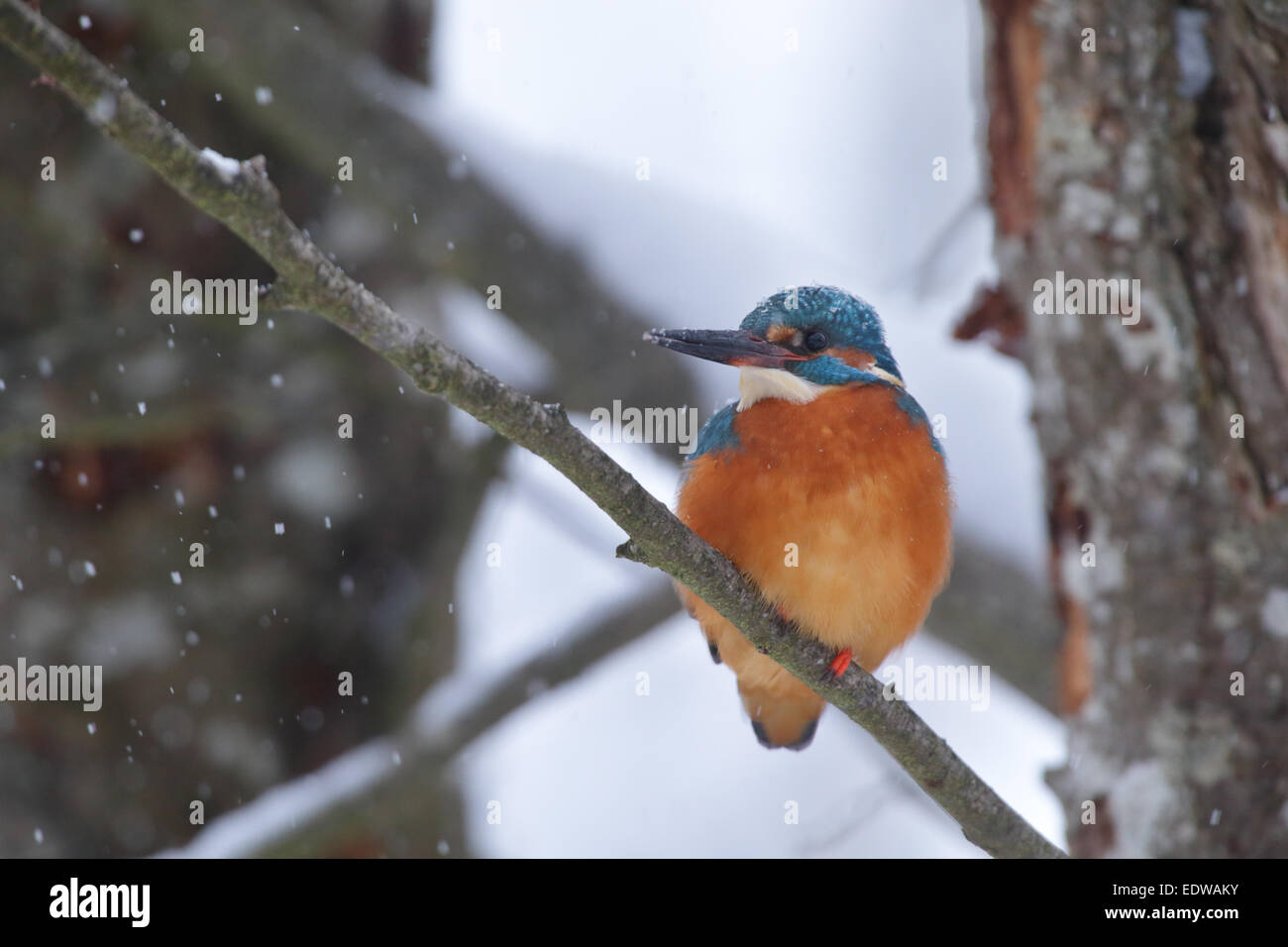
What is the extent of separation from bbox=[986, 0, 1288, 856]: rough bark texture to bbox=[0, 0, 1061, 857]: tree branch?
81 cm

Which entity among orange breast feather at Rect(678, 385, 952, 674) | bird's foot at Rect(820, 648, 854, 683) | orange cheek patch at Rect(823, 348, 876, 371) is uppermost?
orange cheek patch at Rect(823, 348, 876, 371)

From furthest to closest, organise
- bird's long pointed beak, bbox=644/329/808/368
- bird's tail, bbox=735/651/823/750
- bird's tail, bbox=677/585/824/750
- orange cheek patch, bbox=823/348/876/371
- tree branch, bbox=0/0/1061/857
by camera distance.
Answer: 1. bird's tail, bbox=735/651/823/750
2. bird's tail, bbox=677/585/824/750
3. orange cheek patch, bbox=823/348/876/371
4. bird's long pointed beak, bbox=644/329/808/368
5. tree branch, bbox=0/0/1061/857

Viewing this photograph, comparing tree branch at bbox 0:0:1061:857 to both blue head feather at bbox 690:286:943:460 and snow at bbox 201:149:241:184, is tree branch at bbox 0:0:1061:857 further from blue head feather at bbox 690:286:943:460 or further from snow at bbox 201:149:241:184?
blue head feather at bbox 690:286:943:460

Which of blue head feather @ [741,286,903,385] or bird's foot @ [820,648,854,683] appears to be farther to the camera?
blue head feather @ [741,286,903,385]

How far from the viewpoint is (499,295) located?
13.8 feet

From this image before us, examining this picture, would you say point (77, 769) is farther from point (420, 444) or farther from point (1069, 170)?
point (1069, 170)

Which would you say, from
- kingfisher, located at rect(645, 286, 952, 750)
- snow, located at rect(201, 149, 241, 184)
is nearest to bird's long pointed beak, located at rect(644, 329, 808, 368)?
kingfisher, located at rect(645, 286, 952, 750)

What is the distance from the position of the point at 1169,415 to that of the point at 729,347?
1.34m

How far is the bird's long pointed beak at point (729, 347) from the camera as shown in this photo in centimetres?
229

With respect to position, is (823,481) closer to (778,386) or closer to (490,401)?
(778,386)

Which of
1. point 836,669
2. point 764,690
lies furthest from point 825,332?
point 764,690

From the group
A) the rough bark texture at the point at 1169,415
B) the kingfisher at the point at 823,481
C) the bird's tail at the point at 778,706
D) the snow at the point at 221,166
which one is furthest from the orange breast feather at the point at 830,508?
the snow at the point at 221,166

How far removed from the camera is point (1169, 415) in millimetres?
2990

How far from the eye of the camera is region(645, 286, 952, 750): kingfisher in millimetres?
2594
